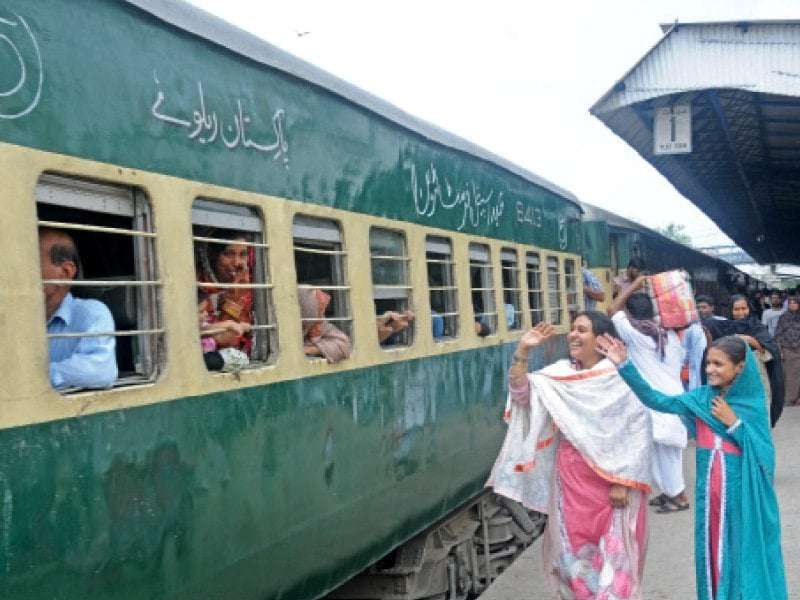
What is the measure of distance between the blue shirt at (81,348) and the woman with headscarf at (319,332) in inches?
47.8

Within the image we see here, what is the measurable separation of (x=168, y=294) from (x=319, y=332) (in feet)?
3.73

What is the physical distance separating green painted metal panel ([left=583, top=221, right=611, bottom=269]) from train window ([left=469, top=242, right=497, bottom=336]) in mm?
4479

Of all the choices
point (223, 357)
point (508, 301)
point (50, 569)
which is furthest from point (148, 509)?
point (508, 301)

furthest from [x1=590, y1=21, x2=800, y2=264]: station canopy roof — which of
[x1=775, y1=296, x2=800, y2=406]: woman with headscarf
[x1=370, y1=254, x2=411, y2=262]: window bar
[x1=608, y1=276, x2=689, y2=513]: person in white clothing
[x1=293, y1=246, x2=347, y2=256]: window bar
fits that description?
[x1=293, y1=246, x2=347, y2=256]: window bar

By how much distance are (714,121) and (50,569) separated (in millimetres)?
12763

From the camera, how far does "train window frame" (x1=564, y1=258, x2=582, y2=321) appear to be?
888 cm

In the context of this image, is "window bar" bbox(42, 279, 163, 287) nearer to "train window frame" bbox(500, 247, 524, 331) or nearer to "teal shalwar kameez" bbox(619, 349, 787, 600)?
"teal shalwar kameez" bbox(619, 349, 787, 600)

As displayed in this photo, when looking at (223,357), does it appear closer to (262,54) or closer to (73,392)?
(73,392)

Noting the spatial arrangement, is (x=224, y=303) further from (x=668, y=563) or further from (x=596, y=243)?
(x=596, y=243)

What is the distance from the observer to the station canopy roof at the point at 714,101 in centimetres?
1059

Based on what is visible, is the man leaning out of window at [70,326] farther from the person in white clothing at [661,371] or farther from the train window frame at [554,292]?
the train window frame at [554,292]

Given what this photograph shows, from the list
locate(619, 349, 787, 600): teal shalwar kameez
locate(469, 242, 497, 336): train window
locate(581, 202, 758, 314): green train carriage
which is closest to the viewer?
locate(619, 349, 787, 600): teal shalwar kameez

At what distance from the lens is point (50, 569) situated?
8.05 ft

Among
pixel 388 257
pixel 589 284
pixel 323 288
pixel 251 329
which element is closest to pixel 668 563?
pixel 388 257
